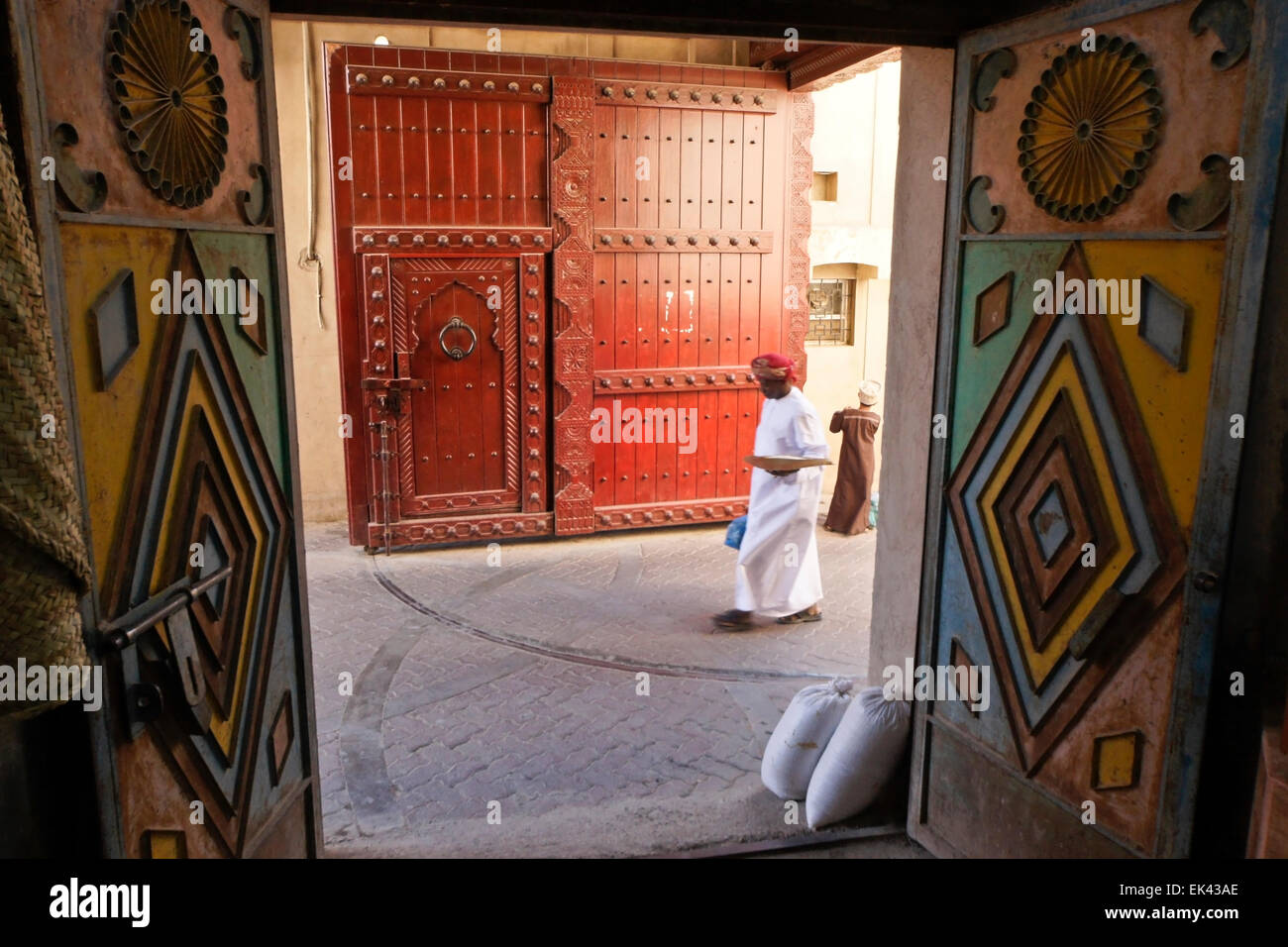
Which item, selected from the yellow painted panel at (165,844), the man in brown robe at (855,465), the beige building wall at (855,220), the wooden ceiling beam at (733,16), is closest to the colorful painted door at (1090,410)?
the wooden ceiling beam at (733,16)

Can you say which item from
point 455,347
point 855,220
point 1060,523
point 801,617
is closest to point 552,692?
point 801,617

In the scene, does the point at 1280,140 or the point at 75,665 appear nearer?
the point at 75,665

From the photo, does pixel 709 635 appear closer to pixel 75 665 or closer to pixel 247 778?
pixel 247 778

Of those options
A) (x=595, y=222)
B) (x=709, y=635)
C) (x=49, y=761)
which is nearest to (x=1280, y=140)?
(x=49, y=761)

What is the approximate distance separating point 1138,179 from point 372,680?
4818mm

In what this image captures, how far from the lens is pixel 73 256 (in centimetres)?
205

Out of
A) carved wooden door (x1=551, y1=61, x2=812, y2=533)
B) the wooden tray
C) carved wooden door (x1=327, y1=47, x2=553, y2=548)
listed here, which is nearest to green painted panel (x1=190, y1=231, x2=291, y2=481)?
the wooden tray

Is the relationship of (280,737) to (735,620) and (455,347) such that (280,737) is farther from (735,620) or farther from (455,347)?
(455,347)

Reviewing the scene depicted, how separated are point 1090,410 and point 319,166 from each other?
24.3 ft

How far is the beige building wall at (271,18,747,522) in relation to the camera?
8203mm

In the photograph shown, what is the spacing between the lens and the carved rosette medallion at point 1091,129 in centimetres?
281

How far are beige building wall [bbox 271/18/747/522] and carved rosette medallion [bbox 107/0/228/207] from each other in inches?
220

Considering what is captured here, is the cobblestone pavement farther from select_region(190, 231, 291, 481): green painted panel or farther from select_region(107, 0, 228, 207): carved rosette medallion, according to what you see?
select_region(107, 0, 228, 207): carved rosette medallion

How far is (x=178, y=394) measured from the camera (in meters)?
2.49
